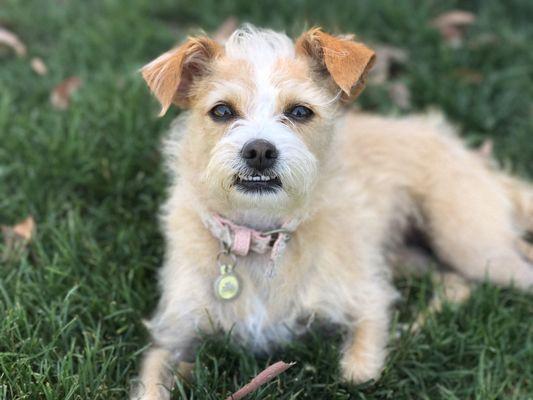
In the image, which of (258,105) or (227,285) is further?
(227,285)

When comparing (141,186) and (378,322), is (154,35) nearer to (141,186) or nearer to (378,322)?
(141,186)

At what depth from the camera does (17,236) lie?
165 inches

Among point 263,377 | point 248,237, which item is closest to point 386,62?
point 248,237

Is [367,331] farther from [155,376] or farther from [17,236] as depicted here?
[17,236]

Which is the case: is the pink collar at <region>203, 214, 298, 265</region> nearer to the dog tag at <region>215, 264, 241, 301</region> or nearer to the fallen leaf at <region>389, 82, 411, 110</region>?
the dog tag at <region>215, 264, 241, 301</region>

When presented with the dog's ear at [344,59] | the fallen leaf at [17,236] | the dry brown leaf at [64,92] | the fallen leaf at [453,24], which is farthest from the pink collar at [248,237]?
the fallen leaf at [453,24]

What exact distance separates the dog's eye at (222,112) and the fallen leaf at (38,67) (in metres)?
2.84

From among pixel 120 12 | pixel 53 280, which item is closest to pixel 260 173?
pixel 53 280

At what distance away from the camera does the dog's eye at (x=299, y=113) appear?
3.34m

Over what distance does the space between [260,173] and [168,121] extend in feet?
7.20

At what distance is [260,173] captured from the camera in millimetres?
3098

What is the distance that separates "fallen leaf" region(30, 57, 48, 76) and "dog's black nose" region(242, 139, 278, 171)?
3.26 m

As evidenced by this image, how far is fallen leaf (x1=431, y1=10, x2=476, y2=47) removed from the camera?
6.45m

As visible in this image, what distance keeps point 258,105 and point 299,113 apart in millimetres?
219
